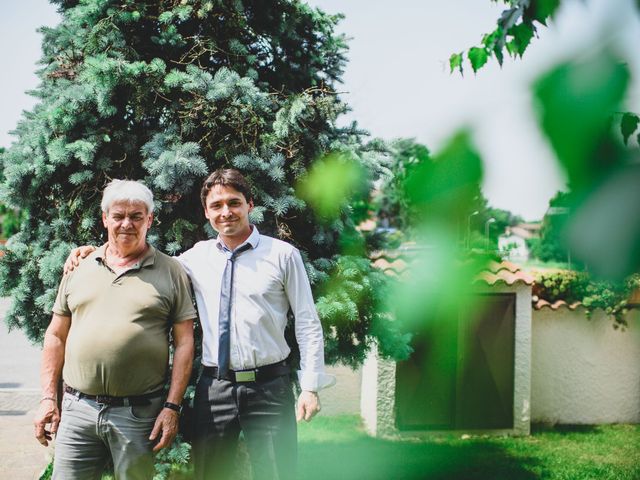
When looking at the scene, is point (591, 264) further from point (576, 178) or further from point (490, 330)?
point (490, 330)

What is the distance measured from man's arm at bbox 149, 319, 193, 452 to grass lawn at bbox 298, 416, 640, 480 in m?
2.54

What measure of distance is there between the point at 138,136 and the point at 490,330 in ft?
14.1

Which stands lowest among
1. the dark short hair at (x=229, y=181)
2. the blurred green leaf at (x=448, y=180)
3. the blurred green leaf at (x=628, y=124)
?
the blurred green leaf at (x=448, y=180)

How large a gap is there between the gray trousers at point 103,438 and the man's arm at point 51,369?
0.32 feet

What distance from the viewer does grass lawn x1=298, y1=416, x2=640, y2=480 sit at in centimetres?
508

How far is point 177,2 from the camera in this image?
3963mm

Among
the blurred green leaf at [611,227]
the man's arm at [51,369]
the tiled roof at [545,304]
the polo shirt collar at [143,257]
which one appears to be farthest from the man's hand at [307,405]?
the tiled roof at [545,304]

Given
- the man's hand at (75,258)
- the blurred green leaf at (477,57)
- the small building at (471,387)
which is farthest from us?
the small building at (471,387)

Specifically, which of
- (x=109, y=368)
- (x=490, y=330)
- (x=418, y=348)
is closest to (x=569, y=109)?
(x=109, y=368)

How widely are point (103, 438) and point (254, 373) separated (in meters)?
0.75

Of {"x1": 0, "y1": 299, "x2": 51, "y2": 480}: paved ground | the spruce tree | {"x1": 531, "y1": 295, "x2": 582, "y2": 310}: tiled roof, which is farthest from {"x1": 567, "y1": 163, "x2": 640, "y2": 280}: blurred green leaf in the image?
{"x1": 531, "y1": 295, "x2": 582, "y2": 310}: tiled roof

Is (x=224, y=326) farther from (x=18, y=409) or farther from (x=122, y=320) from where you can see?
(x=18, y=409)

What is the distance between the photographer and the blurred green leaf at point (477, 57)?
1.86ft

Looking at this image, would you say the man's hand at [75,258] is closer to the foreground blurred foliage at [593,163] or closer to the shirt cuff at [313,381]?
the shirt cuff at [313,381]
